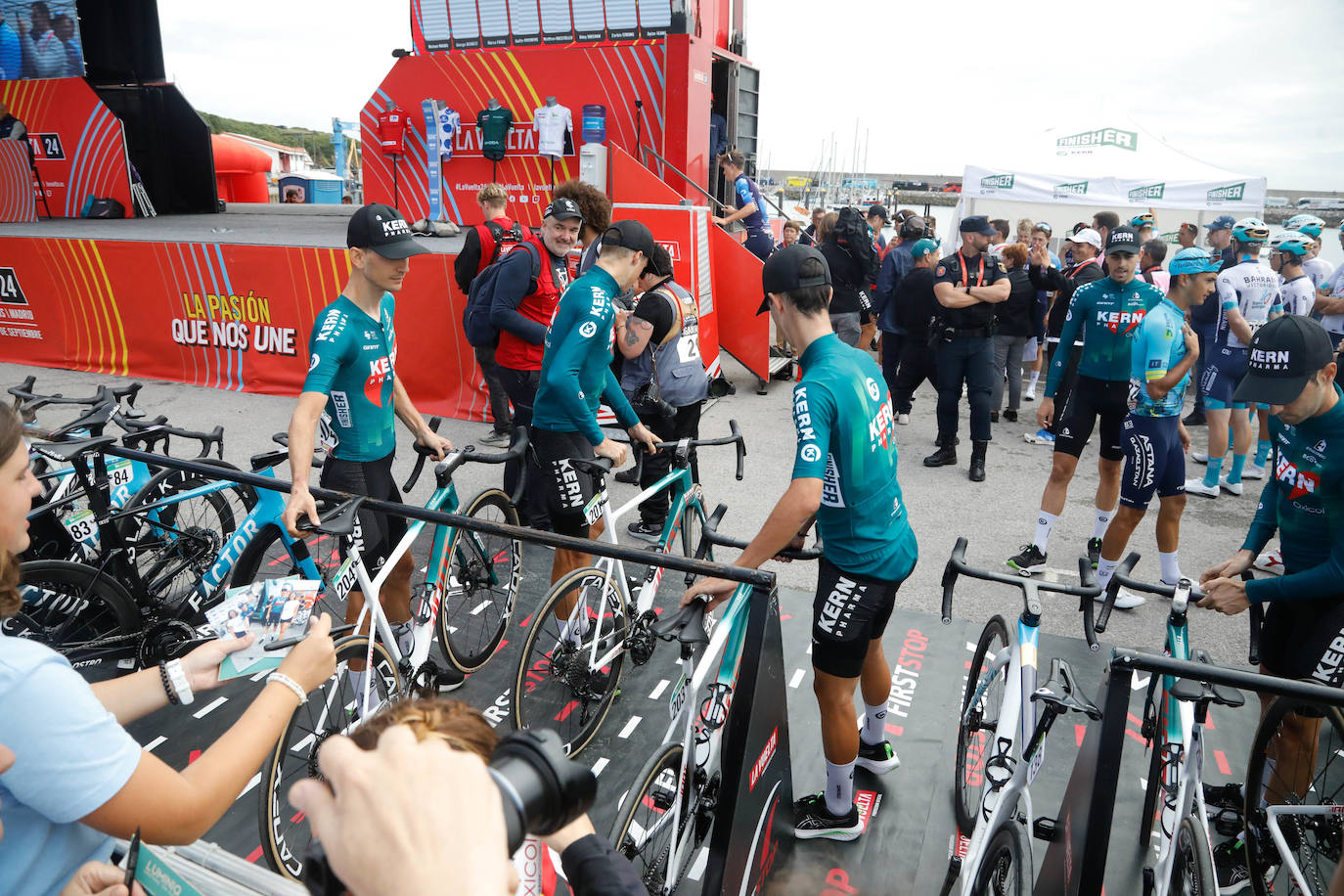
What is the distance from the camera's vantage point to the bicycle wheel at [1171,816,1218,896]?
2.19 meters

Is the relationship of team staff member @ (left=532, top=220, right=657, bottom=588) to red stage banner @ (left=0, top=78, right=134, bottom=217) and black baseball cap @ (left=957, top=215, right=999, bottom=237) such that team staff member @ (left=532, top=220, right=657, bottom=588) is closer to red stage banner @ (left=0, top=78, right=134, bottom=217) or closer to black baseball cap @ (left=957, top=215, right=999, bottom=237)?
black baseball cap @ (left=957, top=215, right=999, bottom=237)

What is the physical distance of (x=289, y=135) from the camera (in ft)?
267

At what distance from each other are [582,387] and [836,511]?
168 cm

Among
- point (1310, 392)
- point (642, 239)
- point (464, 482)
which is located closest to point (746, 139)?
point (464, 482)

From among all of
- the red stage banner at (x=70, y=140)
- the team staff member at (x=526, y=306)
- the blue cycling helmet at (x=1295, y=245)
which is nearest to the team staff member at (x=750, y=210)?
the team staff member at (x=526, y=306)

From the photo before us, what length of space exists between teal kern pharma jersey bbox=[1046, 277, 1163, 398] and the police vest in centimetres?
251

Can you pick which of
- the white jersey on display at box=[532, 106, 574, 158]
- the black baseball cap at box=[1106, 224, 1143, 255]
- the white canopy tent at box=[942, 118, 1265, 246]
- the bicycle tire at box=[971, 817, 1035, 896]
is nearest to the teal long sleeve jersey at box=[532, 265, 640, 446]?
the bicycle tire at box=[971, 817, 1035, 896]

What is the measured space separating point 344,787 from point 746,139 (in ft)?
49.9

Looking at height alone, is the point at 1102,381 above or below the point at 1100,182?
below

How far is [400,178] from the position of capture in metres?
14.5

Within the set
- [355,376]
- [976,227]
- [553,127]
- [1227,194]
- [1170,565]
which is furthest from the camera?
[1227,194]

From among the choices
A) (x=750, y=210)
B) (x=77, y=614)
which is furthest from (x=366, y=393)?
(x=750, y=210)

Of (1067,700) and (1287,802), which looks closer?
(1067,700)

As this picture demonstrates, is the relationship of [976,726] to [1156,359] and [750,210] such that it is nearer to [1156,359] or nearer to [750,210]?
[1156,359]
